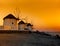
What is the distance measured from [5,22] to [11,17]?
15.4 ft

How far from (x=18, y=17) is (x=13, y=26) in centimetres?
797

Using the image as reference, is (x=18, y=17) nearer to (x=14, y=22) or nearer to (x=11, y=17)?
(x=11, y=17)

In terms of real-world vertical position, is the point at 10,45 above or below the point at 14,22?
below

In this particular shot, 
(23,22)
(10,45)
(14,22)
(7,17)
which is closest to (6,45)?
(10,45)

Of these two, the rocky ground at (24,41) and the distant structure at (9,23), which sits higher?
the distant structure at (9,23)

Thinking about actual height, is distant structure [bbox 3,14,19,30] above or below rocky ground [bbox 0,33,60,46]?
above

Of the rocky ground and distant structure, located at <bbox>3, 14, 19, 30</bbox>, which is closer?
the rocky ground

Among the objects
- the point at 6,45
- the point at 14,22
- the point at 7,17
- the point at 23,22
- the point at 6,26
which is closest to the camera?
the point at 6,45

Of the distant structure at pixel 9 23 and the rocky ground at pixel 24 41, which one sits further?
the distant structure at pixel 9 23

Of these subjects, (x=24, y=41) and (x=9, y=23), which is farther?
(x=9, y=23)

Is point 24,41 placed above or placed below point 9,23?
below

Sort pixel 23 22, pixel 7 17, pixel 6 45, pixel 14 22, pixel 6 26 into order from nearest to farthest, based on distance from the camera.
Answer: pixel 6 45 → pixel 6 26 → pixel 14 22 → pixel 7 17 → pixel 23 22

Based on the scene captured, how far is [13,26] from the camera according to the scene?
42688mm

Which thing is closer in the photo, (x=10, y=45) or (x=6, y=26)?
(x=10, y=45)
